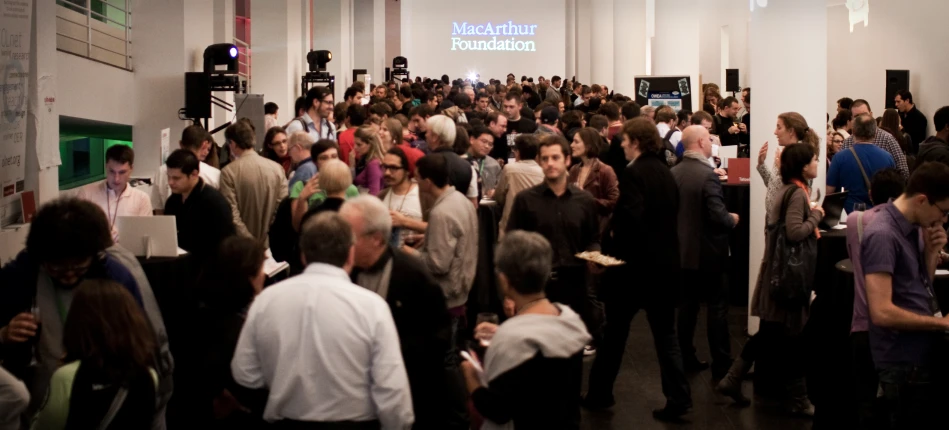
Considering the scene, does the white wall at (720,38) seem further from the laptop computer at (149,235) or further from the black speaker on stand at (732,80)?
the laptop computer at (149,235)

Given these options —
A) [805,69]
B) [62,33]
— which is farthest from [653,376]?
[62,33]

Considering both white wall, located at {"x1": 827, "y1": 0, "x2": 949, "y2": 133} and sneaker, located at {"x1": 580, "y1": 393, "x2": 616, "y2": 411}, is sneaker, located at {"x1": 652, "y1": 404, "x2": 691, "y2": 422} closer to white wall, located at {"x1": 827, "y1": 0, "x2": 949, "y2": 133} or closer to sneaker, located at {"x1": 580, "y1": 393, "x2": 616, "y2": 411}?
sneaker, located at {"x1": 580, "y1": 393, "x2": 616, "y2": 411}

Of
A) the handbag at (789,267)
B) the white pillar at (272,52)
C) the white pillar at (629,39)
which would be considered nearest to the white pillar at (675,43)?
the white pillar at (629,39)

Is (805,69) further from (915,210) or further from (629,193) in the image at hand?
(915,210)

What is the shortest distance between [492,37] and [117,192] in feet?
96.7

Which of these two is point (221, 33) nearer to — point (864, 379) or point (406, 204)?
point (406, 204)

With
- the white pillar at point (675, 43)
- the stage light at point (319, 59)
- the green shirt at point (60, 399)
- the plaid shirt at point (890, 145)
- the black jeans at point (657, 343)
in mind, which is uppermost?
the white pillar at point (675, 43)

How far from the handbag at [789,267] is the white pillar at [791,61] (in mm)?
1718

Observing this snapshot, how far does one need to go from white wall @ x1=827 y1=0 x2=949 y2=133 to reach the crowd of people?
704 cm

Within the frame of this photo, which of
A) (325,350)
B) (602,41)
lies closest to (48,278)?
(325,350)

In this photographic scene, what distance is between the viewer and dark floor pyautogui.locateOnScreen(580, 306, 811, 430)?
19.0 ft

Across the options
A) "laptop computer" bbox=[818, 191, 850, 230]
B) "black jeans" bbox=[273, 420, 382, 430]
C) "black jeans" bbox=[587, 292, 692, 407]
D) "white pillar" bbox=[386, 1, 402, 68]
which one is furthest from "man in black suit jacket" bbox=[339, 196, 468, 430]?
"white pillar" bbox=[386, 1, 402, 68]

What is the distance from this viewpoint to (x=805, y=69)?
7359mm

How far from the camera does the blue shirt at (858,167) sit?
308 inches
